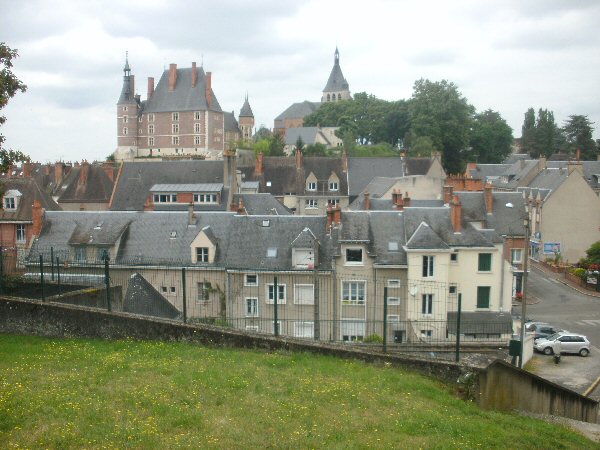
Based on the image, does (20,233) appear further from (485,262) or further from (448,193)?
(485,262)

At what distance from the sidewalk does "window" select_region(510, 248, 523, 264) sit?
505 centimetres

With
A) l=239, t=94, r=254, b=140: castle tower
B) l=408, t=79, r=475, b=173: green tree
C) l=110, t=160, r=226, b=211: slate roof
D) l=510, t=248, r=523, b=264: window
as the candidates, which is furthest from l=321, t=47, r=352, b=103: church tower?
l=510, t=248, r=523, b=264: window

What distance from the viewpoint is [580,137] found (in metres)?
111

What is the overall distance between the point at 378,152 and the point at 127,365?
3363 inches

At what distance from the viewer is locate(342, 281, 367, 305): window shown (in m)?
30.3

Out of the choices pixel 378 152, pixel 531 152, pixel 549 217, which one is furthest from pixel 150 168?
pixel 531 152

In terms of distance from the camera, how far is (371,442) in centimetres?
982

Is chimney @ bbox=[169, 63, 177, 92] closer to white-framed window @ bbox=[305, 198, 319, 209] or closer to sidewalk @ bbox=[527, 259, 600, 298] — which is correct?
white-framed window @ bbox=[305, 198, 319, 209]

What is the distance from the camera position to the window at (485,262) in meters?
33.2

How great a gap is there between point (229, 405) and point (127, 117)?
344ft

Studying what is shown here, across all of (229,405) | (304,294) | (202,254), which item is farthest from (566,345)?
(229,405)

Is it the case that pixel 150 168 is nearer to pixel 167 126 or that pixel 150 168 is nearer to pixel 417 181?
pixel 417 181

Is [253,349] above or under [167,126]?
under

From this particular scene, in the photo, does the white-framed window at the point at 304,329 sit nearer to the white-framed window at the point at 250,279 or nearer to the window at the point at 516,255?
the white-framed window at the point at 250,279
